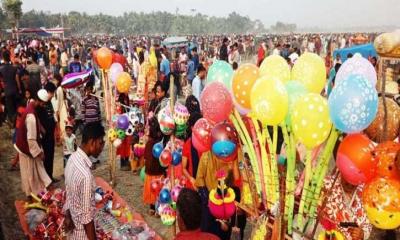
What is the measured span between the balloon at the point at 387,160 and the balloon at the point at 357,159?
0.07m

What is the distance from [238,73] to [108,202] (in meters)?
2.70

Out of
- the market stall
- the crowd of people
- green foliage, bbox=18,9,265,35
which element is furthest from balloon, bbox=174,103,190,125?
green foliage, bbox=18,9,265,35

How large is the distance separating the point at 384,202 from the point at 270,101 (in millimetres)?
1080

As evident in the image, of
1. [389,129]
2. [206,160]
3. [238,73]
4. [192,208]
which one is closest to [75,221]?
[192,208]

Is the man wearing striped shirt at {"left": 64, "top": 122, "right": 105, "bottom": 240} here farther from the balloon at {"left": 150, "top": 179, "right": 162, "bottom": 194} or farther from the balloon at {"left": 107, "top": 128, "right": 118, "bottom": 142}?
the balloon at {"left": 107, "top": 128, "right": 118, "bottom": 142}

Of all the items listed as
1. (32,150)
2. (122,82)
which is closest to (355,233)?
(32,150)

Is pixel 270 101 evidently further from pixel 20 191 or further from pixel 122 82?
pixel 20 191

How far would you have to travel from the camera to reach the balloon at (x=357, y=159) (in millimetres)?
2695

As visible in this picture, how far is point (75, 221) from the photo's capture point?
305 cm

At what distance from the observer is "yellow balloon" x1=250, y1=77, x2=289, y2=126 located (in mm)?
3023

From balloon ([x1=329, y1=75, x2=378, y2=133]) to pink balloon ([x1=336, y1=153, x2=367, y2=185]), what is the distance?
0.73 feet

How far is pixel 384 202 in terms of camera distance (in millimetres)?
2521

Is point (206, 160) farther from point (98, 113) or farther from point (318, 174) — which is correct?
point (98, 113)

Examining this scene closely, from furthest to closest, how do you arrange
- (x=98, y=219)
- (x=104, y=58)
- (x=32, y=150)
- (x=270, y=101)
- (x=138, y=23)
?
(x=138, y=23)
(x=104, y=58)
(x=32, y=150)
(x=98, y=219)
(x=270, y=101)
